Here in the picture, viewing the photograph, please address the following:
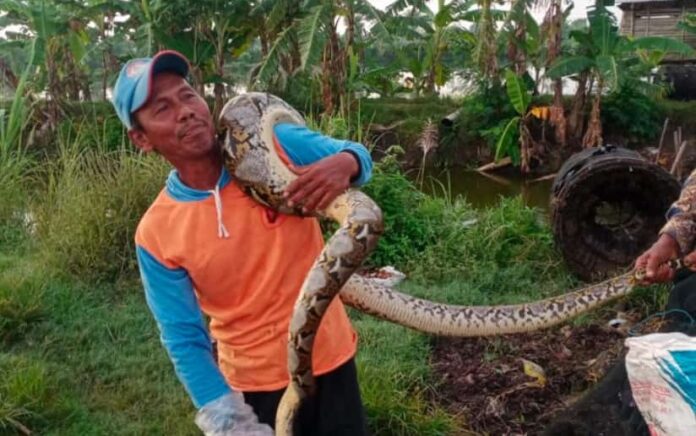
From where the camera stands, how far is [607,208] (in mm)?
5930

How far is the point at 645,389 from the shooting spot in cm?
193

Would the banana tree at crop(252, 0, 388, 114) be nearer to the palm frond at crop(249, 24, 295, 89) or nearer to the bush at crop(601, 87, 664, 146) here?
the palm frond at crop(249, 24, 295, 89)

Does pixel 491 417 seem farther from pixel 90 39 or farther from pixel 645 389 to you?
pixel 90 39

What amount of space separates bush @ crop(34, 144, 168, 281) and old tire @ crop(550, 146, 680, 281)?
3490 mm

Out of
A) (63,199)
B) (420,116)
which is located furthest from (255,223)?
(420,116)

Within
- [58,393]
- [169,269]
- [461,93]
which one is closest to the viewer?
[169,269]

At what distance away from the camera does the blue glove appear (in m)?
2.15

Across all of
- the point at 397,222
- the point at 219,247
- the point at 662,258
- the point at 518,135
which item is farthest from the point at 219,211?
the point at 518,135

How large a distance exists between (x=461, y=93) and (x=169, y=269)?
18.4 m

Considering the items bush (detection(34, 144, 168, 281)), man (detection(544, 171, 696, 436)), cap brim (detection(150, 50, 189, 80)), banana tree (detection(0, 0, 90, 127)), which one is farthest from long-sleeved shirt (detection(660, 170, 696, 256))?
banana tree (detection(0, 0, 90, 127))

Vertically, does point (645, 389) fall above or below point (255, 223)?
below

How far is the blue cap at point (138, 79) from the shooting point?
2066mm

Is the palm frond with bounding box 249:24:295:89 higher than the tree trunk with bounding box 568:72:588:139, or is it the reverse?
the palm frond with bounding box 249:24:295:89

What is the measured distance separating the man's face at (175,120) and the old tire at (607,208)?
4021mm
